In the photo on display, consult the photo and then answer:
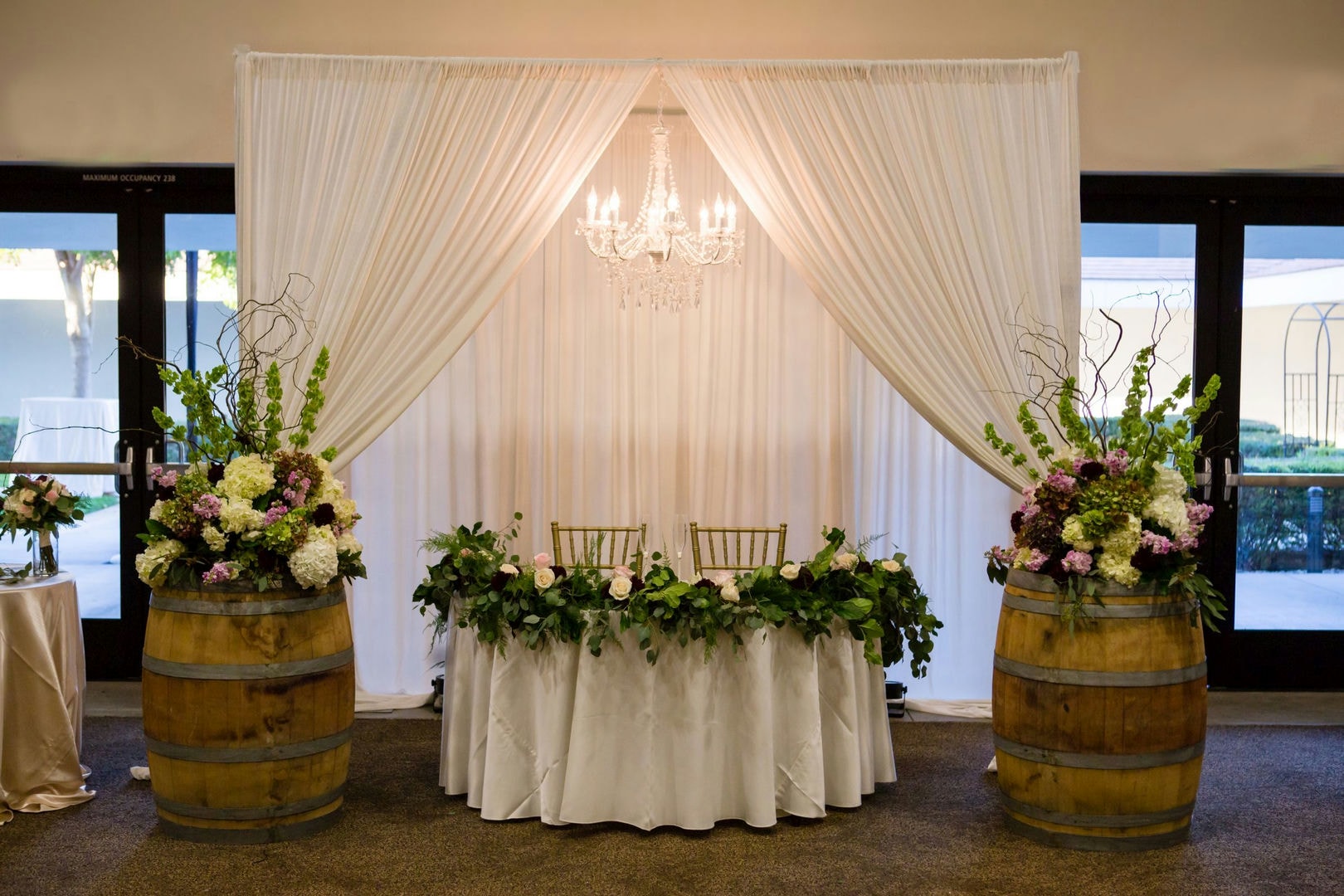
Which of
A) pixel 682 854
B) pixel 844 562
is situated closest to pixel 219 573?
pixel 682 854

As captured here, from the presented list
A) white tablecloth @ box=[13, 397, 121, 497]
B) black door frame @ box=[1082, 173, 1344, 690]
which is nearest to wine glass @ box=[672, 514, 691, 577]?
black door frame @ box=[1082, 173, 1344, 690]

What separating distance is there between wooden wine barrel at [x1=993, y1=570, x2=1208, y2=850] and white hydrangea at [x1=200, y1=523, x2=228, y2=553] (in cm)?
250

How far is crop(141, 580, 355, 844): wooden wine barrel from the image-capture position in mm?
3410

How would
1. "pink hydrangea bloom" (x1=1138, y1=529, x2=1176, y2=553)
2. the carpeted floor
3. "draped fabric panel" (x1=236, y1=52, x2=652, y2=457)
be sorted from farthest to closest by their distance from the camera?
"draped fabric panel" (x1=236, y1=52, x2=652, y2=457), "pink hydrangea bloom" (x1=1138, y1=529, x2=1176, y2=553), the carpeted floor

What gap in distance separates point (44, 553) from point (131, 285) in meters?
1.86

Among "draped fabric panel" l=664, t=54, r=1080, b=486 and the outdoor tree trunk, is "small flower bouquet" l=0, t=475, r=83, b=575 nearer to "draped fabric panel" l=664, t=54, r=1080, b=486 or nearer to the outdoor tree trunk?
the outdoor tree trunk

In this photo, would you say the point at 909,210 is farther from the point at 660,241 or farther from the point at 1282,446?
the point at 1282,446

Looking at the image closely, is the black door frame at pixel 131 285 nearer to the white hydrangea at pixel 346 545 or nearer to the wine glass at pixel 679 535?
the white hydrangea at pixel 346 545

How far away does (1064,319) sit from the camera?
4453 millimetres

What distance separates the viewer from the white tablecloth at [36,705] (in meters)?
3.66

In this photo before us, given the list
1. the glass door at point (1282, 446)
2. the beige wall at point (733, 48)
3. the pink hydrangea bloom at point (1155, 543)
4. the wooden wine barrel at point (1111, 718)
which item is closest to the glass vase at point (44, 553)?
the beige wall at point (733, 48)

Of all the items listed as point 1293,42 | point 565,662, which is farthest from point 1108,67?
point 565,662

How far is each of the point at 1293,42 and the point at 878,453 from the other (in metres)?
2.68

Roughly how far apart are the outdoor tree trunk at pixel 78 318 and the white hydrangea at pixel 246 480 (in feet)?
8.06
